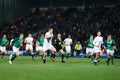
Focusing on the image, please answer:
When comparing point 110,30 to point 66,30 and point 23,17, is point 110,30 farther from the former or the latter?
point 23,17

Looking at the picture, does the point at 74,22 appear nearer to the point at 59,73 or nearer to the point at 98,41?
the point at 98,41

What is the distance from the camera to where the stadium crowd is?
48469mm

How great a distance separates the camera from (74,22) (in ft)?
173

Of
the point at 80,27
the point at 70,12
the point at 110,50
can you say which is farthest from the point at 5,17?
the point at 110,50

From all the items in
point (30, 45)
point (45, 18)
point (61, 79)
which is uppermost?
point (45, 18)

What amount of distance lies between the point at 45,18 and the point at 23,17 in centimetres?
508

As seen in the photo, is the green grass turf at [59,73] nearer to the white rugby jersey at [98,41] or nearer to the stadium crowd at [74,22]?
the white rugby jersey at [98,41]

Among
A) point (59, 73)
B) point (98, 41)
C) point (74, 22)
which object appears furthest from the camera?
point (74, 22)

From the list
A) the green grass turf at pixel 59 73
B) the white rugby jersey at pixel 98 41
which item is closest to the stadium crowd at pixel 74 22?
the white rugby jersey at pixel 98 41

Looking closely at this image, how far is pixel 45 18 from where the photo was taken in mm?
57594

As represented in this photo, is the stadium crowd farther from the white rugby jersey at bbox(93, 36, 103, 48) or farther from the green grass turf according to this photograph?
the green grass turf

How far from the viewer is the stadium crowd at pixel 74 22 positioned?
48469mm

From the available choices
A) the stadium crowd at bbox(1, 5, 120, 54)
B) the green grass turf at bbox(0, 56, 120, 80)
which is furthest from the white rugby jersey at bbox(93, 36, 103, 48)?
the stadium crowd at bbox(1, 5, 120, 54)

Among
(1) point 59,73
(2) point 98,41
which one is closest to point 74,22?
(2) point 98,41
